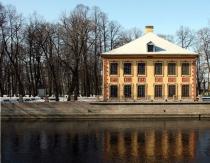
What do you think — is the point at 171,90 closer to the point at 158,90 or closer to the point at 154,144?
the point at 158,90

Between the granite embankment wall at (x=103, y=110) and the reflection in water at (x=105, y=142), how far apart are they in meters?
4.89

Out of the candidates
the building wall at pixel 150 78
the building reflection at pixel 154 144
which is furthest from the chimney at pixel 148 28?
the building reflection at pixel 154 144

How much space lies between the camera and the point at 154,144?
2836cm

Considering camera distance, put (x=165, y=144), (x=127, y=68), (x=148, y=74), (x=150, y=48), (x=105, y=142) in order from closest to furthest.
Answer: (x=165, y=144)
(x=105, y=142)
(x=148, y=74)
(x=127, y=68)
(x=150, y=48)

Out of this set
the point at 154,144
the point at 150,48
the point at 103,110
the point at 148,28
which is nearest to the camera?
the point at 154,144

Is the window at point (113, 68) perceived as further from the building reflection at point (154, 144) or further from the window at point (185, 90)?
the building reflection at point (154, 144)

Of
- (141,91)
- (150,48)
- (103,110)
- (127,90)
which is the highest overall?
(150,48)

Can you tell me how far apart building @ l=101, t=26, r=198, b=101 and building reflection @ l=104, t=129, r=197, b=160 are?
50.7ft

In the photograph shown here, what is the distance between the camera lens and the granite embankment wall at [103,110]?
4731 centimetres

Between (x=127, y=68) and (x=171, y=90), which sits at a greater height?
(x=127, y=68)

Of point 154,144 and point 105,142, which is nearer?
point 154,144

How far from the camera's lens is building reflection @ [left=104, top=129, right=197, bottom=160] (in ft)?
80.4

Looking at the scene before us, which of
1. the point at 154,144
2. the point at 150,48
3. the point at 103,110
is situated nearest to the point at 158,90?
the point at 150,48

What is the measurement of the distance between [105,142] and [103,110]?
59.2 ft
